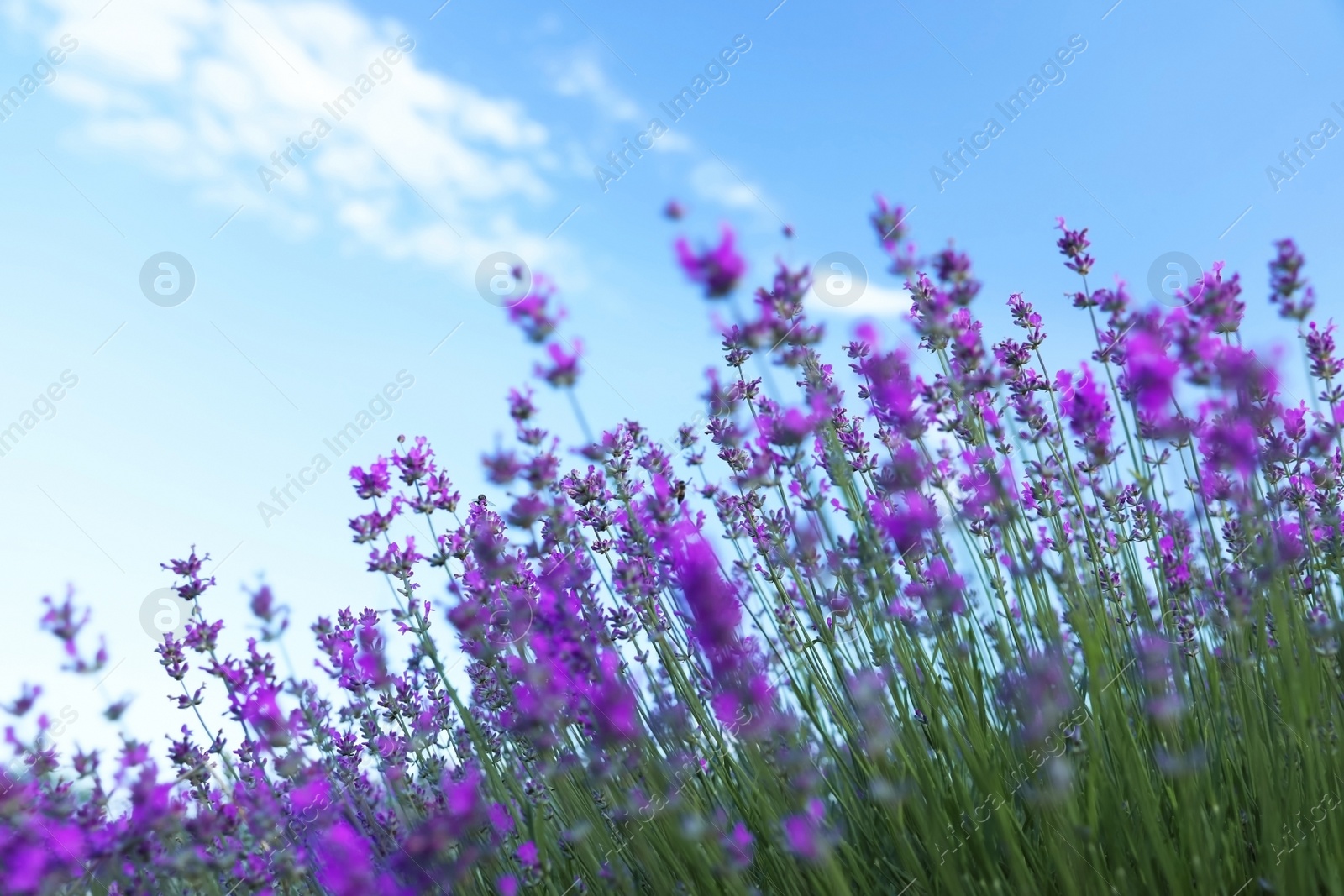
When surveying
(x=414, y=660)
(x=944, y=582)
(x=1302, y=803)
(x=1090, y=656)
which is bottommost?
(x=1302, y=803)

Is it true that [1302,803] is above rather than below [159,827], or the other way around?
below

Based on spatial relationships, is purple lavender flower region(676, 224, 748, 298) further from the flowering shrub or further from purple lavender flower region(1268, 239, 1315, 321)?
purple lavender flower region(1268, 239, 1315, 321)

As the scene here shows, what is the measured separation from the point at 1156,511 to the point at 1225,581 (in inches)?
17.9

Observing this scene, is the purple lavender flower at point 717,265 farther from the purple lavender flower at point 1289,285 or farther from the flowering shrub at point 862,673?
the purple lavender flower at point 1289,285

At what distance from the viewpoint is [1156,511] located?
289 centimetres

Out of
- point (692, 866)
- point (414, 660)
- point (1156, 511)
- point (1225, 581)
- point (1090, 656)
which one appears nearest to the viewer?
point (1090, 656)

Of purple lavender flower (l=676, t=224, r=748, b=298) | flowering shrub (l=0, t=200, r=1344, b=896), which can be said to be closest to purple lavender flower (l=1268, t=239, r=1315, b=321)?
flowering shrub (l=0, t=200, r=1344, b=896)

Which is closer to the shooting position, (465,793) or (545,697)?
(465,793)

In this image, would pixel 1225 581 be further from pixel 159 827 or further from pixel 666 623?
pixel 159 827

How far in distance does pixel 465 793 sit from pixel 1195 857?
145cm

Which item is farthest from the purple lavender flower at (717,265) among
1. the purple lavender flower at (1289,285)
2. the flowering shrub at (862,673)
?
the purple lavender flower at (1289,285)

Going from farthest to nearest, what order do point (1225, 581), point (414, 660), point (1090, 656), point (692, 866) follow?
point (414, 660), point (1225, 581), point (692, 866), point (1090, 656)

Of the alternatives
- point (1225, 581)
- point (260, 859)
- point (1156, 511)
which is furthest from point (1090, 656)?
point (260, 859)

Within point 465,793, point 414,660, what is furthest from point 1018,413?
point 414,660
